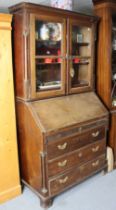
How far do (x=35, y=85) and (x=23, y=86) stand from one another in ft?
0.38

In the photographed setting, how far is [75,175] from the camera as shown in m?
2.43

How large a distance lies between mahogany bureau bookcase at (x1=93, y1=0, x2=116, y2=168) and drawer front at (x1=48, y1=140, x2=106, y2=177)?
1.06ft

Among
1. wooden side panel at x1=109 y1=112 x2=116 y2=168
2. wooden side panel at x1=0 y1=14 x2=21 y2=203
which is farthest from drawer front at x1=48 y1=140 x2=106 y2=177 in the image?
wooden side panel at x1=0 y1=14 x2=21 y2=203

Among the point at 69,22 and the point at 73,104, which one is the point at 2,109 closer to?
the point at 73,104

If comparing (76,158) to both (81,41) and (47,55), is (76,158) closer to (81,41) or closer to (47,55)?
(47,55)

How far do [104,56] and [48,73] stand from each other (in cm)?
74

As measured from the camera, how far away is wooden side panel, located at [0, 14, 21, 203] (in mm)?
2119

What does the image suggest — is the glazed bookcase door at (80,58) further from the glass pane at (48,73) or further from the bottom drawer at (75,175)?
the bottom drawer at (75,175)

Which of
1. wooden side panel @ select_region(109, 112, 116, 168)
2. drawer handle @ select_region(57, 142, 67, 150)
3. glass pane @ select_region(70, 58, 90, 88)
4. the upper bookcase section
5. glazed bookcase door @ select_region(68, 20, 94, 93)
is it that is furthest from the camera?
wooden side panel @ select_region(109, 112, 116, 168)

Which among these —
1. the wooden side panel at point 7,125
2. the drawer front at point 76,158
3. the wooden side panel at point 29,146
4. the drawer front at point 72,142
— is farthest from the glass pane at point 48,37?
the drawer front at point 76,158

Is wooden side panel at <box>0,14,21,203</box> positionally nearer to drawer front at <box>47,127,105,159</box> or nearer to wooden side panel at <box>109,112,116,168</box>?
drawer front at <box>47,127,105,159</box>

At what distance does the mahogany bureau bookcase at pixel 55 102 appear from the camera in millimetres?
2127

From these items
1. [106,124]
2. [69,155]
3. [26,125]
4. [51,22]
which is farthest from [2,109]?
[106,124]

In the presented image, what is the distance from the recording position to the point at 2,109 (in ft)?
7.24
